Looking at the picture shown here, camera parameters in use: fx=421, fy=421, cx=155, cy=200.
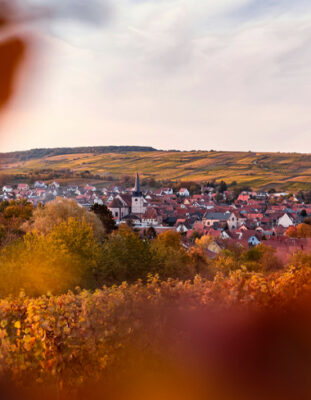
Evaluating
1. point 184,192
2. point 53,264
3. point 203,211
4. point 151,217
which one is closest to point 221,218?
point 203,211

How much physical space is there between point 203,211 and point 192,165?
3054 inches

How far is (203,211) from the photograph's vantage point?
8781 centimetres

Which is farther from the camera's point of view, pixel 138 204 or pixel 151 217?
pixel 138 204

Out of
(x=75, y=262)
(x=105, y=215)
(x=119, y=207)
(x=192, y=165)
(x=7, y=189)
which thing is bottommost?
(x=119, y=207)

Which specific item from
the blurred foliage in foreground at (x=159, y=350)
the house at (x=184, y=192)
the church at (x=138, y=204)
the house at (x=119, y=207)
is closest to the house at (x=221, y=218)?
the church at (x=138, y=204)

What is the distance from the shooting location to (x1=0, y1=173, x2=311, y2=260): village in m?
53.8

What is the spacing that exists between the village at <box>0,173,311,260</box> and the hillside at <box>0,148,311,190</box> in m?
15.8

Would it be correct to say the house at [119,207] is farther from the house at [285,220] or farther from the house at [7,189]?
the house at [7,189]

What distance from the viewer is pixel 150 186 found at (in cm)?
13300

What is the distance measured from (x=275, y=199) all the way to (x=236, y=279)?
346ft

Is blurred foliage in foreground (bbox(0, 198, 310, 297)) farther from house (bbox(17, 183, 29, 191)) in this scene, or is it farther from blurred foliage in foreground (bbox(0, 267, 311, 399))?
house (bbox(17, 183, 29, 191))

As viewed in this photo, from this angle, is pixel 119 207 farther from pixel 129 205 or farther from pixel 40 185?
pixel 40 185

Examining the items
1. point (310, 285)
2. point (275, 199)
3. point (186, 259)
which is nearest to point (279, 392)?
point (310, 285)

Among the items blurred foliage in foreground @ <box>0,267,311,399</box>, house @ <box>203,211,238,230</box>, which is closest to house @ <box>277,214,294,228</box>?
house @ <box>203,211,238,230</box>
